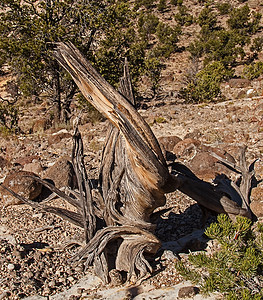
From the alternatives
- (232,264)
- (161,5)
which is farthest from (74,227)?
(161,5)

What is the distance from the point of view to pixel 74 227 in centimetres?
511

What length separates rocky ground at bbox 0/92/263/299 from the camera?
12.2 ft

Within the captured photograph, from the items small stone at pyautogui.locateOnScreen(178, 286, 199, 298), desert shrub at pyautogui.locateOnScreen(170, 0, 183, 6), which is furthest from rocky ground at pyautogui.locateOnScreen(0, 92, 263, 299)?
desert shrub at pyautogui.locateOnScreen(170, 0, 183, 6)

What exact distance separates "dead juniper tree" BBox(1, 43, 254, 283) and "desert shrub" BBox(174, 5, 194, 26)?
31.8 m

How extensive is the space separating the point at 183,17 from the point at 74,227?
32.2 metres

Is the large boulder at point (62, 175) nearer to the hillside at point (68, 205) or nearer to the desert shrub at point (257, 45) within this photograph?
the hillside at point (68, 205)

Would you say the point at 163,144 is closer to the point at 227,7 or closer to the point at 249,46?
the point at 249,46

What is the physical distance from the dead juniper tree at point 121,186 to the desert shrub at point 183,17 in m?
31.8

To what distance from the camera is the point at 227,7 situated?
1326 inches

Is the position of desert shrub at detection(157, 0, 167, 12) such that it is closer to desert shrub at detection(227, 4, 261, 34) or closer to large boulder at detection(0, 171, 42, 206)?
desert shrub at detection(227, 4, 261, 34)

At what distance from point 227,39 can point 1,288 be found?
25562 mm

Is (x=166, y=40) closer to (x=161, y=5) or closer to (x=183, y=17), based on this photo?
(x=183, y=17)

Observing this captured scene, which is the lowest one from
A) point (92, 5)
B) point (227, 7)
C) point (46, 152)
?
point (46, 152)

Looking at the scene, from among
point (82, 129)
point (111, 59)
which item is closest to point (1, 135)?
point (82, 129)
